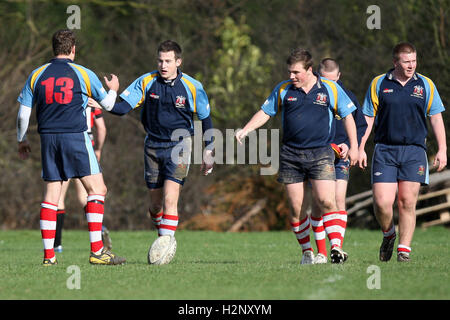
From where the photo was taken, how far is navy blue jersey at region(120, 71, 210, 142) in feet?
29.1

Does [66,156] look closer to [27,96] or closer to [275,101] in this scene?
[27,96]

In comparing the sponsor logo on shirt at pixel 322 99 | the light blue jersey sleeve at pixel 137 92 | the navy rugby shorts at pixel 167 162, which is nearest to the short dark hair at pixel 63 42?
the light blue jersey sleeve at pixel 137 92

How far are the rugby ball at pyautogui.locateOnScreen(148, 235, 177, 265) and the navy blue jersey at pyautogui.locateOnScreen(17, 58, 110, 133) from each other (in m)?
1.45

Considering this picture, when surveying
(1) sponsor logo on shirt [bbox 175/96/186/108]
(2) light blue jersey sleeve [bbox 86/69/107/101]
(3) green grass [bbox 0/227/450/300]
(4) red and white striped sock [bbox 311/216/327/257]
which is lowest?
(3) green grass [bbox 0/227/450/300]

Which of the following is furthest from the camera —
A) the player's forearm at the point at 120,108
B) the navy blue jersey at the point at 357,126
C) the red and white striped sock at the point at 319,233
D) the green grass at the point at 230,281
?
the navy blue jersey at the point at 357,126

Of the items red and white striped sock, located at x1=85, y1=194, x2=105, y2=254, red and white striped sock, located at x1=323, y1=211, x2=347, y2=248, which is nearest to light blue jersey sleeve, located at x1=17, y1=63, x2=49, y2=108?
red and white striped sock, located at x1=85, y1=194, x2=105, y2=254

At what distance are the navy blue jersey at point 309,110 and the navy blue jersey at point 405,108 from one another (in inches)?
19.9

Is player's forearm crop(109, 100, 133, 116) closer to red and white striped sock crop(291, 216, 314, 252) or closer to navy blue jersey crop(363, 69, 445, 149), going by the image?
red and white striped sock crop(291, 216, 314, 252)

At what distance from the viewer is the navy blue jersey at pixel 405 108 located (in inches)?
348

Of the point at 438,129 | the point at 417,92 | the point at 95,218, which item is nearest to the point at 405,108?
the point at 417,92

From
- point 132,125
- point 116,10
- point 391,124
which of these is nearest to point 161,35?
point 116,10

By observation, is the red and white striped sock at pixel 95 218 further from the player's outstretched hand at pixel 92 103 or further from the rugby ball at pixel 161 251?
the player's outstretched hand at pixel 92 103

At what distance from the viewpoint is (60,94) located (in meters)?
8.23

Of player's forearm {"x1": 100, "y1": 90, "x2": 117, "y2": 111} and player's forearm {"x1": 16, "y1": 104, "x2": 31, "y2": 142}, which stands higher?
player's forearm {"x1": 100, "y1": 90, "x2": 117, "y2": 111}
